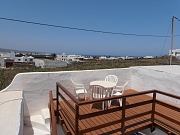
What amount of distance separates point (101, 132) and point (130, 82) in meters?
3.52

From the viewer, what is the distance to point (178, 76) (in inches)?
148

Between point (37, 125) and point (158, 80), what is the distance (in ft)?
14.3

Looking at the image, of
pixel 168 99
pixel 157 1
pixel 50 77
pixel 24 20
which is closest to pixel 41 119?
pixel 50 77

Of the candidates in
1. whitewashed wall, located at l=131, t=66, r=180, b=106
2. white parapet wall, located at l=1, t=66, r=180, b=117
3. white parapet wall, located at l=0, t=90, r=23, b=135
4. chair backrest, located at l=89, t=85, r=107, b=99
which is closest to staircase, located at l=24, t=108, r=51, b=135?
white parapet wall, located at l=1, t=66, r=180, b=117

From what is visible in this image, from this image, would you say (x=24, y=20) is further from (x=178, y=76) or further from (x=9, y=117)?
(x=178, y=76)

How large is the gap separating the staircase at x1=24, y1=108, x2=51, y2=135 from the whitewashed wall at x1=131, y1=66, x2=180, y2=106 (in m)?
3.86

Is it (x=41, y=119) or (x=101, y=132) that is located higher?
(x=101, y=132)

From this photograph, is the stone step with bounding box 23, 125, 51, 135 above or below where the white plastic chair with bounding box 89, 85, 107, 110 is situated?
below

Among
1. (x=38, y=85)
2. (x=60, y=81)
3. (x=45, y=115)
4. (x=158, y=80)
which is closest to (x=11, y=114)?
(x=45, y=115)

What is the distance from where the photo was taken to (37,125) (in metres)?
3.43

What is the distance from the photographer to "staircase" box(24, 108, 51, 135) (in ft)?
10.7

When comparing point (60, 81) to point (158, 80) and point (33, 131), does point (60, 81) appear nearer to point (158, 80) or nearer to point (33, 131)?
point (33, 131)

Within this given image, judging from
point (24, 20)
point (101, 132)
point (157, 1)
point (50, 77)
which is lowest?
point (101, 132)

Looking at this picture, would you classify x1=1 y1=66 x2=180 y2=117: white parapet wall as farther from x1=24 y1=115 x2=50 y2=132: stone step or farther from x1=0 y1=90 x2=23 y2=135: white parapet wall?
x1=0 y1=90 x2=23 y2=135: white parapet wall
